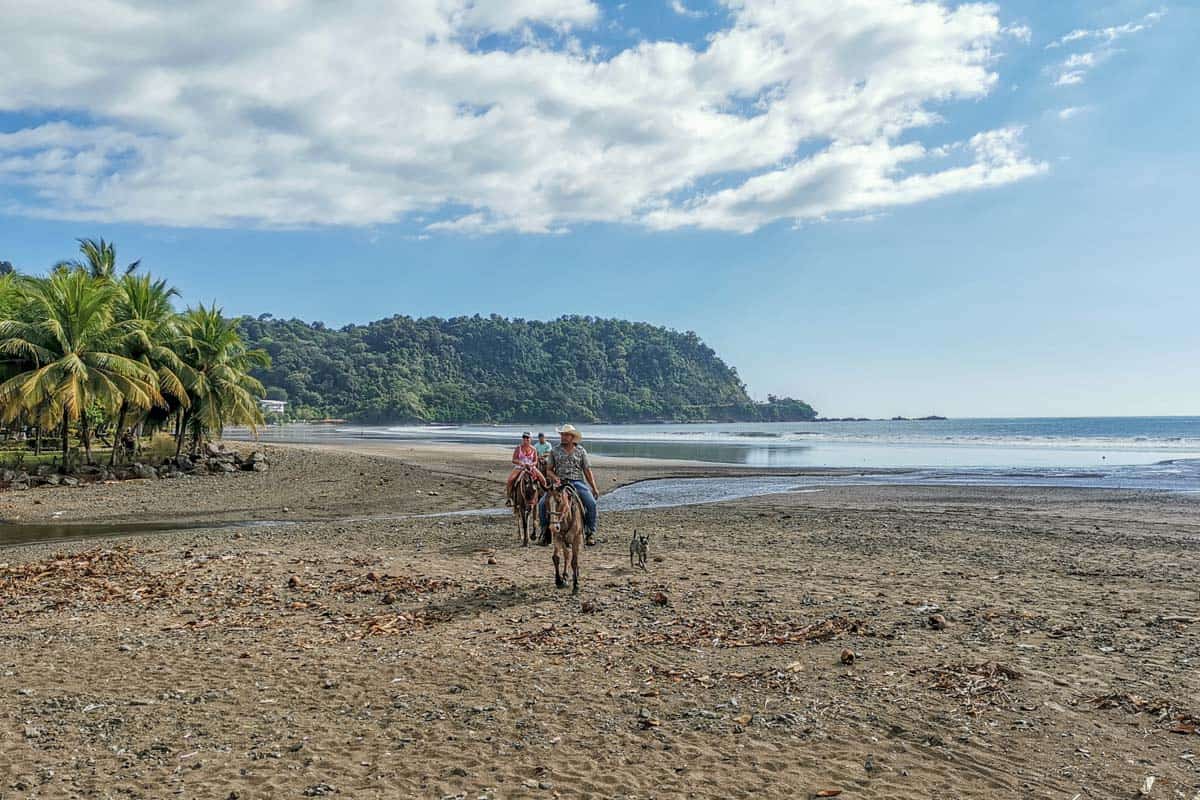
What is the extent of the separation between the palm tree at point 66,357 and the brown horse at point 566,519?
2292cm

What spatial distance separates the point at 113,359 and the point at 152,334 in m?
5.40

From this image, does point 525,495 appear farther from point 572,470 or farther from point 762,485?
point 762,485

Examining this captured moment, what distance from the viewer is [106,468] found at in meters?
28.2

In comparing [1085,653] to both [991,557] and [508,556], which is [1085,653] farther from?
[508,556]

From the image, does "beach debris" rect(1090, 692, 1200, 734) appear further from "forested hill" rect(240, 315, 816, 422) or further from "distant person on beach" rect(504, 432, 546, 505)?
"forested hill" rect(240, 315, 816, 422)

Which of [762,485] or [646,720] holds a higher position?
[646,720]

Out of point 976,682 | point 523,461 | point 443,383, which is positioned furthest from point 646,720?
point 443,383

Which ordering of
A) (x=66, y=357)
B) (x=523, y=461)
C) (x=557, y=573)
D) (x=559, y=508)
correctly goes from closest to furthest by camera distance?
(x=559, y=508) < (x=557, y=573) < (x=523, y=461) < (x=66, y=357)

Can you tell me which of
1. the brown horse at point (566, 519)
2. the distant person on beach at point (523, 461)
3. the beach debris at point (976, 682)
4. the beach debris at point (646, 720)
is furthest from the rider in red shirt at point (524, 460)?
the beach debris at point (976, 682)

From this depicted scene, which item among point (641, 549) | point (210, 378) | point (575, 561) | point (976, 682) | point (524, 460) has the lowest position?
point (976, 682)

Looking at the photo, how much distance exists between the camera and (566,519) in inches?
376

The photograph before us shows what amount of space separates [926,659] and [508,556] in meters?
7.16

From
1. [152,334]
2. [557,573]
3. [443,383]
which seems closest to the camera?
[557,573]

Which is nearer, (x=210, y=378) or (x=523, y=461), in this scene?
(x=523, y=461)
